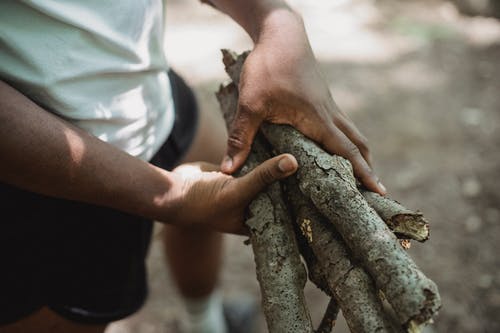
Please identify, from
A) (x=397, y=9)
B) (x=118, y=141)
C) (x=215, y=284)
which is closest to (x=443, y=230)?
(x=215, y=284)

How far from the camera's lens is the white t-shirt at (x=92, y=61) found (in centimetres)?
115

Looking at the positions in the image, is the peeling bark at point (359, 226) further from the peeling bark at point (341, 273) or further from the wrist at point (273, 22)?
the wrist at point (273, 22)

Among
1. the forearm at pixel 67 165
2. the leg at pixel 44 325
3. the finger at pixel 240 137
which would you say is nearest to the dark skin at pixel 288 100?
the finger at pixel 240 137

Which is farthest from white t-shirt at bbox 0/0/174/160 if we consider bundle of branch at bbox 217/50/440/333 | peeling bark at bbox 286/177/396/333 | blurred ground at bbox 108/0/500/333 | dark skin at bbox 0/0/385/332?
blurred ground at bbox 108/0/500/333

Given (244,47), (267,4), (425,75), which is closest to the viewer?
(267,4)

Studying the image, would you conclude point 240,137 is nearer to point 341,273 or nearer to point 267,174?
point 267,174

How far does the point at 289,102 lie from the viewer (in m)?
1.37

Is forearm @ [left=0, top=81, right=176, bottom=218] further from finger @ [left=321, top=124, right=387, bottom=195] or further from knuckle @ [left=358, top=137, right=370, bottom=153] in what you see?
knuckle @ [left=358, top=137, right=370, bottom=153]

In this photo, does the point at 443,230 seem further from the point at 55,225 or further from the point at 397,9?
the point at 397,9

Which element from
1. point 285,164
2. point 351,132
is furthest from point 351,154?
point 285,164

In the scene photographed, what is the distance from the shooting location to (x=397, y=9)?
4.73 metres

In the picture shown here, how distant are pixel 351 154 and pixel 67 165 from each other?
73 centimetres

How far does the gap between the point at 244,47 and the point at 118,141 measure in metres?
3.08

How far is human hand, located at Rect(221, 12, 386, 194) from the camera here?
1358mm
